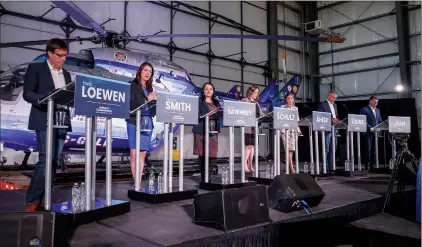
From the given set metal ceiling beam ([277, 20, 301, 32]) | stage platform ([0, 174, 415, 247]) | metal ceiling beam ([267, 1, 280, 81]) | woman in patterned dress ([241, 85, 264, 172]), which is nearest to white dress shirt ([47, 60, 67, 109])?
stage platform ([0, 174, 415, 247])

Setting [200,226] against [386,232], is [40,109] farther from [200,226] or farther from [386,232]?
[386,232]

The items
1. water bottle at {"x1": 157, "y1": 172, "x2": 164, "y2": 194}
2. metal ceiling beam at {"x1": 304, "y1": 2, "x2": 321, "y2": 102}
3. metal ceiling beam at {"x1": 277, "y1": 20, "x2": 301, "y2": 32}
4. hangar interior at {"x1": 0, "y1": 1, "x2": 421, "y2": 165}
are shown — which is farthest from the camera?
metal ceiling beam at {"x1": 304, "y1": 2, "x2": 321, "y2": 102}

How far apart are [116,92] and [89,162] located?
54 centimetres

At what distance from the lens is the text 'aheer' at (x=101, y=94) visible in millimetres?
2168

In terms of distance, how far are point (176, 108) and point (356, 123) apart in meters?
3.62

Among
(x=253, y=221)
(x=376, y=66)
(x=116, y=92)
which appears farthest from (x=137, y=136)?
(x=376, y=66)

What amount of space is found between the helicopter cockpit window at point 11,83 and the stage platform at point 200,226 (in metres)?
2.25

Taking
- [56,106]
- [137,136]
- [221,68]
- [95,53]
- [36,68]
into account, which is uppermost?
[221,68]

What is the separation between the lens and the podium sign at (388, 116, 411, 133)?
5.41 m

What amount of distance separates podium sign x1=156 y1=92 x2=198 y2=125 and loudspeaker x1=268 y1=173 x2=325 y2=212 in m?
→ 1.00

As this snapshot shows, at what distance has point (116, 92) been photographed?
8.00 ft

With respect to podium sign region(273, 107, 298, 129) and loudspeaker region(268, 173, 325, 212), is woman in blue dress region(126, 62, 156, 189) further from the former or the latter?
podium sign region(273, 107, 298, 129)

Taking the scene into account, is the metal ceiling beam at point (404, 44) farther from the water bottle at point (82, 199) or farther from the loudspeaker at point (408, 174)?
the water bottle at point (82, 199)

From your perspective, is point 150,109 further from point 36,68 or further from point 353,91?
point 353,91
